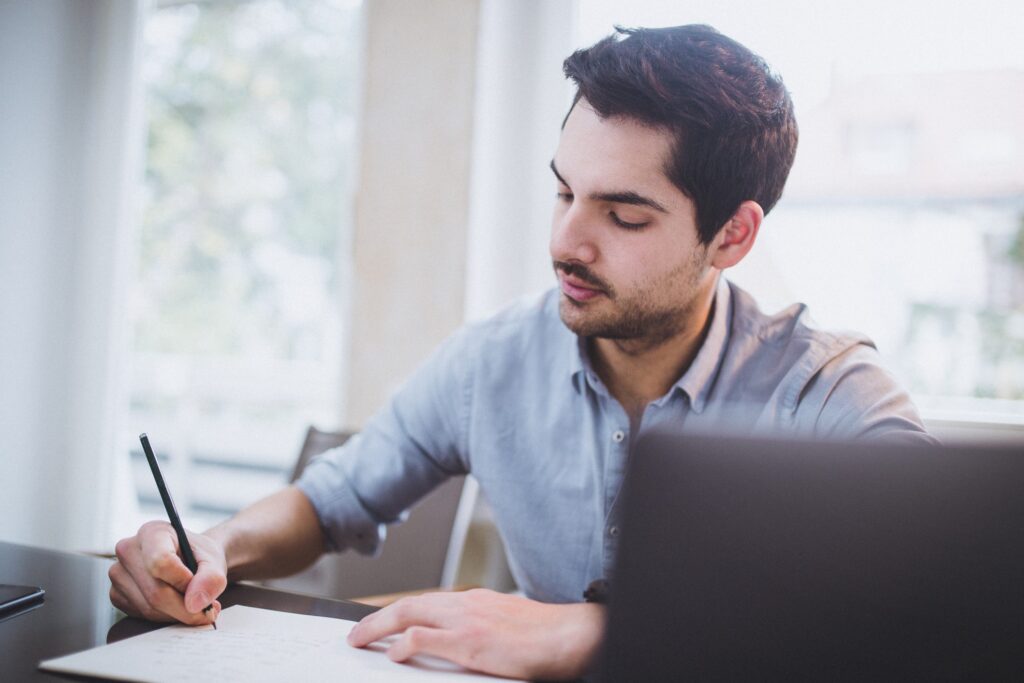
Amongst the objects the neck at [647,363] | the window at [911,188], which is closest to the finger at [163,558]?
the neck at [647,363]

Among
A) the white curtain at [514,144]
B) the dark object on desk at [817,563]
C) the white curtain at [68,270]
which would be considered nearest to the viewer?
the dark object on desk at [817,563]

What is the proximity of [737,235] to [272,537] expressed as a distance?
787 millimetres

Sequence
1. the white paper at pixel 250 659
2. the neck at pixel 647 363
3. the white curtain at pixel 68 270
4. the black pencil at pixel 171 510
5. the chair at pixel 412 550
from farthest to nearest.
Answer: the white curtain at pixel 68 270 < the chair at pixel 412 550 < the neck at pixel 647 363 < the black pencil at pixel 171 510 < the white paper at pixel 250 659

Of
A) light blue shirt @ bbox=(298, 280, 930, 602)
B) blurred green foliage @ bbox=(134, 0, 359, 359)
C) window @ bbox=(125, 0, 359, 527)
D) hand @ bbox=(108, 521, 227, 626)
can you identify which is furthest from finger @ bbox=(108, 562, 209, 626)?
blurred green foliage @ bbox=(134, 0, 359, 359)

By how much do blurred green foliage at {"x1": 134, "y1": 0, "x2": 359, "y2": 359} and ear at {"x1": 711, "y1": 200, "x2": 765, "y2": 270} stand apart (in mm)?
2157

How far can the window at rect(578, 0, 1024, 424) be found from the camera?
2.05 metres

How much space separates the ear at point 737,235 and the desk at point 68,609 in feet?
2.31

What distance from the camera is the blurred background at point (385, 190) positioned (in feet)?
6.83

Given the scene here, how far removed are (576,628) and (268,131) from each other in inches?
130

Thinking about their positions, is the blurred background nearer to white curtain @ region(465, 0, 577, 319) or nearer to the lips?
→ white curtain @ region(465, 0, 577, 319)

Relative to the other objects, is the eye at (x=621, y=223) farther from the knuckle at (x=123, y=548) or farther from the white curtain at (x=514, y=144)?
the white curtain at (x=514, y=144)

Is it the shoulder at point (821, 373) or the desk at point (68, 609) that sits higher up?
the shoulder at point (821, 373)

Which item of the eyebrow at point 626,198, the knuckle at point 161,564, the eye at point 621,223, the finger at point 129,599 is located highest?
the eyebrow at point 626,198

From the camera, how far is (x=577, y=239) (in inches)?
42.9
